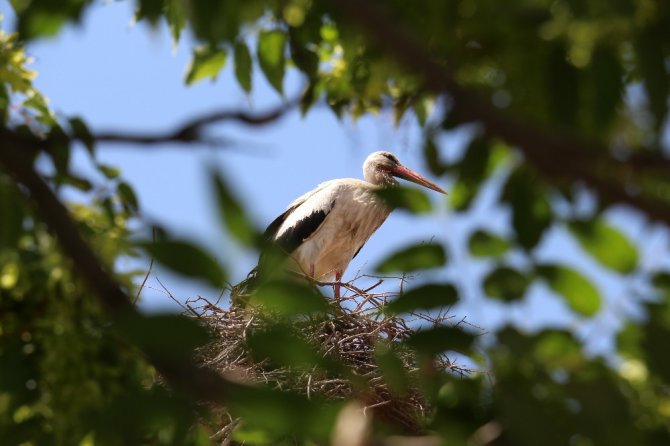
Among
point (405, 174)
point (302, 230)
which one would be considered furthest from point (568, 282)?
point (405, 174)

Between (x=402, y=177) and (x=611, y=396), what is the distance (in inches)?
299

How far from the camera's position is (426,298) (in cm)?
156

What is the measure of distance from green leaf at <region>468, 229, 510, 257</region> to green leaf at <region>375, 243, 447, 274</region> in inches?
1.9

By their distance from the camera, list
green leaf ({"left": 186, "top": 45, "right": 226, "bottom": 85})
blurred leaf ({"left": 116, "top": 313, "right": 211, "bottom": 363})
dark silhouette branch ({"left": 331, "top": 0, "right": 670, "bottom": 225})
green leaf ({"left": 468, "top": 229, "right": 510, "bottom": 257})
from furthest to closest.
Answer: green leaf ({"left": 186, "top": 45, "right": 226, "bottom": 85}) → green leaf ({"left": 468, "top": 229, "right": 510, "bottom": 257}) → blurred leaf ({"left": 116, "top": 313, "right": 211, "bottom": 363}) → dark silhouette branch ({"left": 331, "top": 0, "right": 670, "bottom": 225})

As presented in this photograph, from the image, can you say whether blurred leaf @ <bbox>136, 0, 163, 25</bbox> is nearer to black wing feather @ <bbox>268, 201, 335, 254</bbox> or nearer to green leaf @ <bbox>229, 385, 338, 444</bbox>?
green leaf @ <bbox>229, 385, 338, 444</bbox>

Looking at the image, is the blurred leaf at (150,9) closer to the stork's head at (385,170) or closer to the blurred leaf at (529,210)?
the blurred leaf at (529,210)

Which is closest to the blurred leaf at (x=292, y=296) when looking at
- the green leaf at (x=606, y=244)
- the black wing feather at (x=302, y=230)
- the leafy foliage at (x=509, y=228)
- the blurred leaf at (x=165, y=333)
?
the leafy foliage at (x=509, y=228)

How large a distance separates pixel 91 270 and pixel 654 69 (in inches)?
31.0

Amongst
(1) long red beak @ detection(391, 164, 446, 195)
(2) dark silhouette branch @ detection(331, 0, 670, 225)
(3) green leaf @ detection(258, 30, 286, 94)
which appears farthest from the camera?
(1) long red beak @ detection(391, 164, 446, 195)

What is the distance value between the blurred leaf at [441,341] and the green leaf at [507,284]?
3.6 inches

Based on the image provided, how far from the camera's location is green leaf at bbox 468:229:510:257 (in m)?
1.52

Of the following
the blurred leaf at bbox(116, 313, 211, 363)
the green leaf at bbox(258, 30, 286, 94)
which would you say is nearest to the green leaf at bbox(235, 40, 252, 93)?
the green leaf at bbox(258, 30, 286, 94)

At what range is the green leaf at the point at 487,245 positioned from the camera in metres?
1.52

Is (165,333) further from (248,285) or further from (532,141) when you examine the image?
(532,141)
